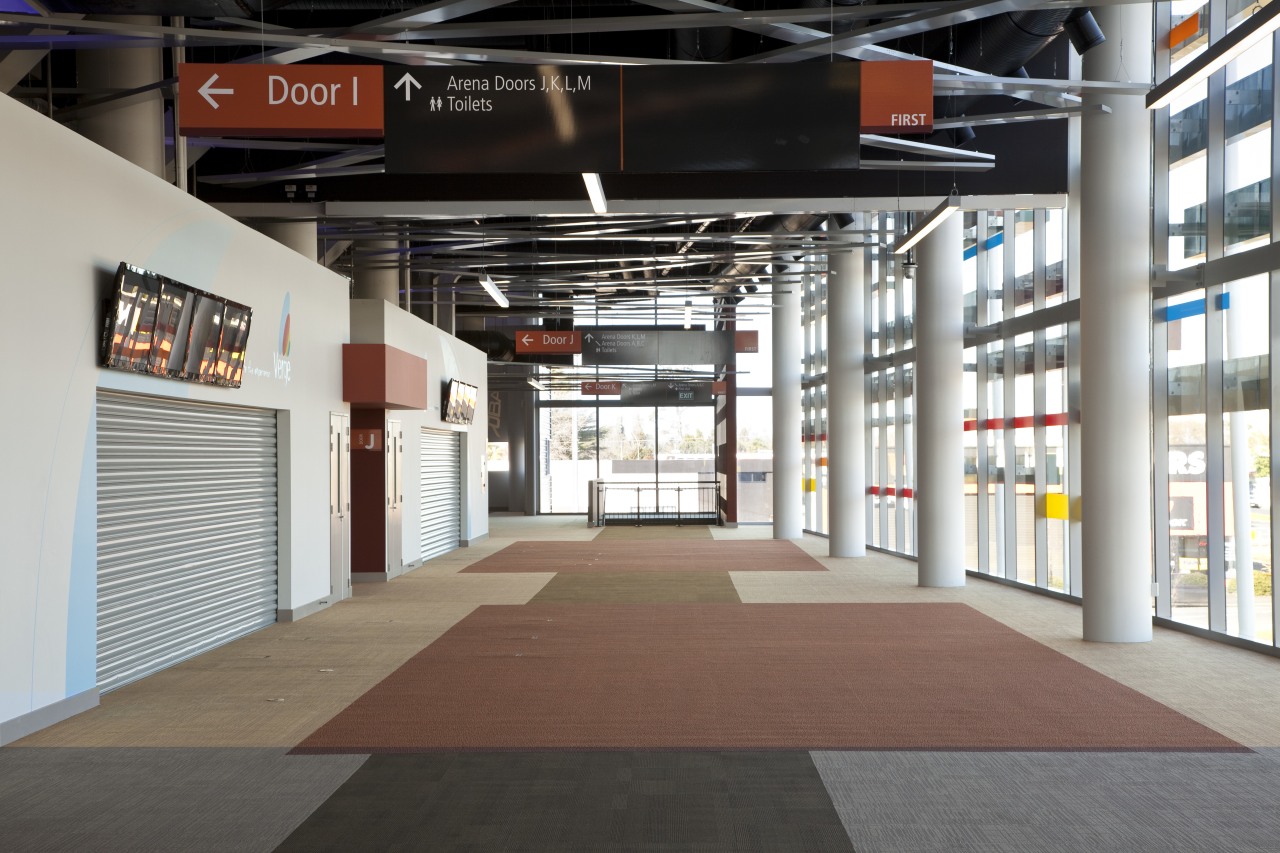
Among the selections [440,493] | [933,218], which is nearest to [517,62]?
[933,218]

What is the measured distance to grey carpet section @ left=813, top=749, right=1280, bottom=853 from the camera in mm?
4562

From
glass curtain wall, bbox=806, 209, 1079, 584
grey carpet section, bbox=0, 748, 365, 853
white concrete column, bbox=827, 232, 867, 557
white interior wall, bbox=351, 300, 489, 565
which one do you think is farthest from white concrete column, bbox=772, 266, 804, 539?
grey carpet section, bbox=0, 748, 365, 853

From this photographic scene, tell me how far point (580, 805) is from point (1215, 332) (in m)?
6.92

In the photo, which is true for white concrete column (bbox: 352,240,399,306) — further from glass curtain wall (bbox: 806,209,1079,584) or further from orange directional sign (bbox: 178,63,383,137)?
orange directional sign (bbox: 178,63,383,137)

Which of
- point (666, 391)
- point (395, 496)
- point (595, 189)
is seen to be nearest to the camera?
point (595, 189)

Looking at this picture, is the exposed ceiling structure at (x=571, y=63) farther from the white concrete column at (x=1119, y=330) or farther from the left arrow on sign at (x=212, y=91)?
the left arrow on sign at (x=212, y=91)

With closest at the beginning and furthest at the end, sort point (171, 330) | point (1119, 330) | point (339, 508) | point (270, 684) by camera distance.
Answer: point (270, 684) < point (171, 330) < point (1119, 330) < point (339, 508)

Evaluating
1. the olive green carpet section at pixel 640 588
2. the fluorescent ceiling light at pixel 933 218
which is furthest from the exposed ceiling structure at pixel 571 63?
the olive green carpet section at pixel 640 588

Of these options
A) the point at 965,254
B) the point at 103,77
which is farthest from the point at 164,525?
the point at 965,254

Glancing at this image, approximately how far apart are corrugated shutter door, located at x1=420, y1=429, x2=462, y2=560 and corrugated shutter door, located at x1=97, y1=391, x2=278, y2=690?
6.90 metres

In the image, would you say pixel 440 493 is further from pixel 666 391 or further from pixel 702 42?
pixel 702 42

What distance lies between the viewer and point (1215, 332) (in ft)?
30.6

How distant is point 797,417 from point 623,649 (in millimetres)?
14178

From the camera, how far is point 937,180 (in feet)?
38.8
